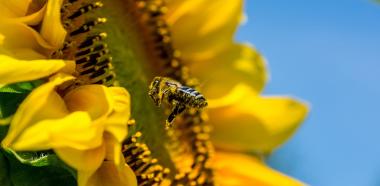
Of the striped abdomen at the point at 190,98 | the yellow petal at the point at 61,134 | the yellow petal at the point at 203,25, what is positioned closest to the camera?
the yellow petal at the point at 61,134

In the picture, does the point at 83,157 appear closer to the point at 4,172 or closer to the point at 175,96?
the point at 4,172

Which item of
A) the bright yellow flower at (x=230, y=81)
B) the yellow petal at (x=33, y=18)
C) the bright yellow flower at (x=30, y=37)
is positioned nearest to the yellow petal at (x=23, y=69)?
the bright yellow flower at (x=30, y=37)

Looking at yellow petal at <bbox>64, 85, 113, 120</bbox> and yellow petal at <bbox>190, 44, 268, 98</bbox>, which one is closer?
yellow petal at <bbox>64, 85, 113, 120</bbox>

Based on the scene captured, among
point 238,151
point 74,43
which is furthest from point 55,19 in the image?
point 238,151

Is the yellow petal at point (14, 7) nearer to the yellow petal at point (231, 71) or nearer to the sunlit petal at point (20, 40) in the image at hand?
the sunlit petal at point (20, 40)

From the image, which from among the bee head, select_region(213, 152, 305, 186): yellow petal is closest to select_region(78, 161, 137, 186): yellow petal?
the bee head

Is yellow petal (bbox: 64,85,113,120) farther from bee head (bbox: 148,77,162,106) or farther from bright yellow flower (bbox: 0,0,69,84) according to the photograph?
bee head (bbox: 148,77,162,106)

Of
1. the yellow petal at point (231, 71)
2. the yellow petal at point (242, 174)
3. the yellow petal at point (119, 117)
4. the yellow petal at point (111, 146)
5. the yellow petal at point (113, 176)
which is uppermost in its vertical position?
the yellow petal at point (231, 71)
